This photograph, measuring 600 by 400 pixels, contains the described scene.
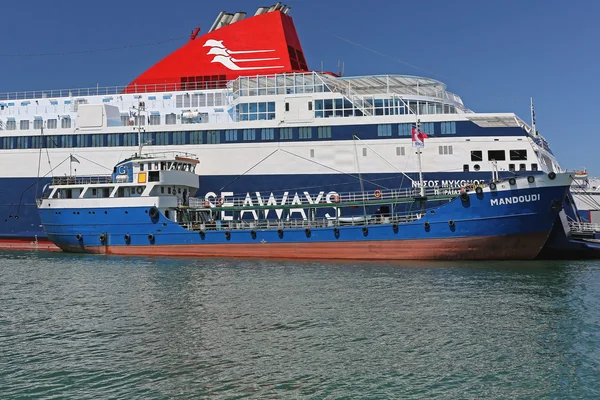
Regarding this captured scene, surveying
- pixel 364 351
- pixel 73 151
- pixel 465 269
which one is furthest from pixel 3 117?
pixel 364 351

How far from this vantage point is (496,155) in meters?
28.8

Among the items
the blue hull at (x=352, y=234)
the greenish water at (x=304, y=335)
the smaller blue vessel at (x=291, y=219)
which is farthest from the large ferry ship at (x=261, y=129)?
the greenish water at (x=304, y=335)

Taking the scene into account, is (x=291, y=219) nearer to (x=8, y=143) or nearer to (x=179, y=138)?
(x=179, y=138)

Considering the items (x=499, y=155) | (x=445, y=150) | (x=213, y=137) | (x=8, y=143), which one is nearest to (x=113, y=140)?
(x=213, y=137)

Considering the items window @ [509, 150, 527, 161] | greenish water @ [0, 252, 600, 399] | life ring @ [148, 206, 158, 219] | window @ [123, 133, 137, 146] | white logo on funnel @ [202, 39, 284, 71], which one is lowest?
greenish water @ [0, 252, 600, 399]

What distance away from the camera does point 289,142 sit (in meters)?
31.0

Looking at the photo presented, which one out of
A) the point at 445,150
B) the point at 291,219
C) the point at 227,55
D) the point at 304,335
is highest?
the point at 227,55

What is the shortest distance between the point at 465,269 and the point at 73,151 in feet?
82.3

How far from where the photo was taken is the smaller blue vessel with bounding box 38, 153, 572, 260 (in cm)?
2336

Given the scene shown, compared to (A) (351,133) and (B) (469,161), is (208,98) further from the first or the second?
(B) (469,161)

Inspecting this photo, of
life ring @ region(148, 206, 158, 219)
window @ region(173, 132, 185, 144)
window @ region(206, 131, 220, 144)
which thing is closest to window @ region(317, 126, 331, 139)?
window @ region(206, 131, 220, 144)

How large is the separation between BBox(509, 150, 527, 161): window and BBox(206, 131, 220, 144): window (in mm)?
16493

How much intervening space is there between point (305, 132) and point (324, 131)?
→ 1.11 m

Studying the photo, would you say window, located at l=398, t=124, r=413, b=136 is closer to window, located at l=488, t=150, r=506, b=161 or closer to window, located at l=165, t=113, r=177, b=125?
window, located at l=488, t=150, r=506, b=161
